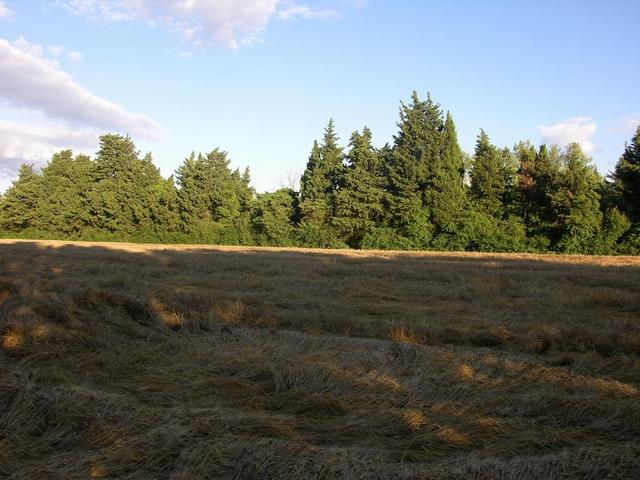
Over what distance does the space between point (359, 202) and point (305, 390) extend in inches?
1532

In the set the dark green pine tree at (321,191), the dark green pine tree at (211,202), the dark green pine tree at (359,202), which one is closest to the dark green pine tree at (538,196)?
the dark green pine tree at (359,202)

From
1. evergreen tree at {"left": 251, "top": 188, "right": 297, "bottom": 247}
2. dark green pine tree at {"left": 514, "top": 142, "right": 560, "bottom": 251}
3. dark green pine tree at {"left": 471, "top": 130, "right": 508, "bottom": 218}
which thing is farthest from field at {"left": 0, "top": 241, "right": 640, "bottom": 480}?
evergreen tree at {"left": 251, "top": 188, "right": 297, "bottom": 247}

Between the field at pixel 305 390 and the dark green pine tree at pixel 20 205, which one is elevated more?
the dark green pine tree at pixel 20 205

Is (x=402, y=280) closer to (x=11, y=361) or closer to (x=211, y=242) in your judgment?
(x=11, y=361)

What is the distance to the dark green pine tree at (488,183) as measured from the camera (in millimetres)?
39844

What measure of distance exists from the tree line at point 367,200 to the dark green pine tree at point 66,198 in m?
0.12

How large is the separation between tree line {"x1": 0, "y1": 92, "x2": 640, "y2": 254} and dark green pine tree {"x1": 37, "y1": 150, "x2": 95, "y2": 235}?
0.39ft

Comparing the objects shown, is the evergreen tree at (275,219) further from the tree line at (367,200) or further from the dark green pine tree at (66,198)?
the dark green pine tree at (66,198)

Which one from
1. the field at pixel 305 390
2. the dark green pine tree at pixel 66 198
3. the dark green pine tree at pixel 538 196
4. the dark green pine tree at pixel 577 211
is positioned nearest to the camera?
the field at pixel 305 390

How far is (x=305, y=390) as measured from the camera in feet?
13.0

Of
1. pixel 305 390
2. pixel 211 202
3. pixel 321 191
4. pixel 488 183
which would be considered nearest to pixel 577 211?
pixel 488 183

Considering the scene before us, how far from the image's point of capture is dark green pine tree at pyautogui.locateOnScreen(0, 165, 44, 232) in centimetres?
5244

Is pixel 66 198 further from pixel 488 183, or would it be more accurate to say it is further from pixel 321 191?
pixel 488 183

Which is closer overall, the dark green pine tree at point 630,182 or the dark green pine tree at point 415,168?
the dark green pine tree at point 630,182
